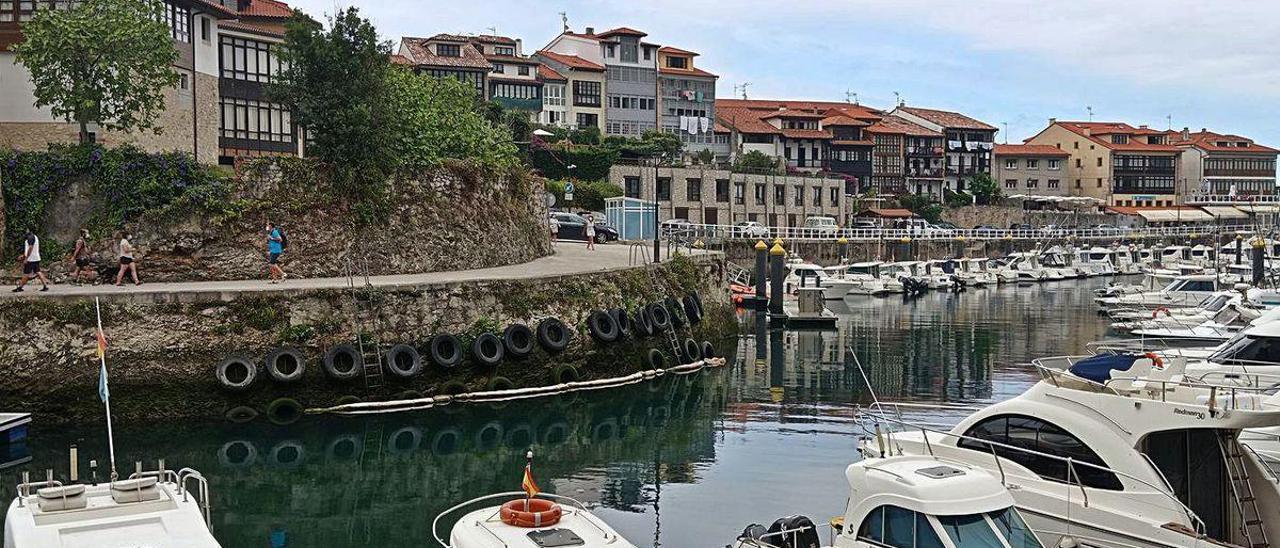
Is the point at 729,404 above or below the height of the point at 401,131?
below

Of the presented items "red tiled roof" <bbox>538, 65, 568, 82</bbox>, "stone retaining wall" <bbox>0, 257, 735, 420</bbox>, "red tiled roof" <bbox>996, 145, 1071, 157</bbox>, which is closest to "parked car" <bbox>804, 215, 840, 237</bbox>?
"red tiled roof" <bbox>538, 65, 568, 82</bbox>

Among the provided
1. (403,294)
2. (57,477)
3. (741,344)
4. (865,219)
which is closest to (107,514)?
(57,477)

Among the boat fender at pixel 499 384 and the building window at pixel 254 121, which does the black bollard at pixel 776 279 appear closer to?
the building window at pixel 254 121

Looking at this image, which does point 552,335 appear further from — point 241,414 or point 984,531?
point 984,531

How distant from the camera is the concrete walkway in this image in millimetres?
30250

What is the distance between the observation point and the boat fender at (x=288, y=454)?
26.6 meters

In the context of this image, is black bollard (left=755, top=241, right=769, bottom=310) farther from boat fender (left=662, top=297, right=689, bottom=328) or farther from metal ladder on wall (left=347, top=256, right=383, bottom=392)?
metal ladder on wall (left=347, top=256, right=383, bottom=392)

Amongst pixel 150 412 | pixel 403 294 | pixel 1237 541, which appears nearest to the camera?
pixel 1237 541

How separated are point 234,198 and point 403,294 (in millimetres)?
5847

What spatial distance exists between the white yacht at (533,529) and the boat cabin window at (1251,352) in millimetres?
16907

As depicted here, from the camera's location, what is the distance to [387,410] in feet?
101

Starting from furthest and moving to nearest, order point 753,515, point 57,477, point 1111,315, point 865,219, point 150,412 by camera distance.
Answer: point 865,219 → point 1111,315 → point 150,412 → point 57,477 → point 753,515

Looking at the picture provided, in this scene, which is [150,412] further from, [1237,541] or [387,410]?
[1237,541]

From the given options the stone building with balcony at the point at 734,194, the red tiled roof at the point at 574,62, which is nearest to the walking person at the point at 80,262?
the stone building with balcony at the point at 734,194
